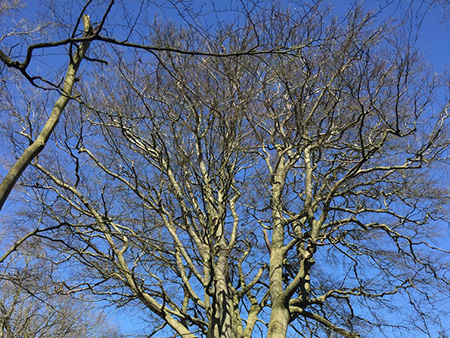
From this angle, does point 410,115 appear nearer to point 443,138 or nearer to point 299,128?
point 443,138

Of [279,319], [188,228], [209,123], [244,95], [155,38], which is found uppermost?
[155,38]

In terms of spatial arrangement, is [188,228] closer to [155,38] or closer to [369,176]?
[155,38]

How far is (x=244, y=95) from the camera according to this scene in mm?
5852

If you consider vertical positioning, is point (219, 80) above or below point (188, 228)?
above

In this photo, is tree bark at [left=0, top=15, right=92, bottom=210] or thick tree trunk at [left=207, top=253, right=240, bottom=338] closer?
tree bark at [left=0, top=15, right=92, bottom=210]

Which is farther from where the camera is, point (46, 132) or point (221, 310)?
point (221, 310)

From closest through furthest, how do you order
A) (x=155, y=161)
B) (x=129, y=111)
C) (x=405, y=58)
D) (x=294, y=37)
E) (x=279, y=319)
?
(x=405, y=58), (x=279, y=319), (x=294, y=37), (x=129, y=111), (x=155, y=161)

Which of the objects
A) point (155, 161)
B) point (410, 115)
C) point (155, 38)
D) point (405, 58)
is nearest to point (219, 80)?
point (155, 38)

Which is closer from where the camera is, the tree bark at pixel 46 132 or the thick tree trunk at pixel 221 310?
the tree bark at pixel 46 132

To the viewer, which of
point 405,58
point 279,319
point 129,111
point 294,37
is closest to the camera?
point 405,58

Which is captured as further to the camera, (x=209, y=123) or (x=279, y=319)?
(x=209, y=123)

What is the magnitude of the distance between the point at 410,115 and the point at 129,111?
441 cm

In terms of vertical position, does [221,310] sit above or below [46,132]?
above

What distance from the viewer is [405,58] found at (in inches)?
194
